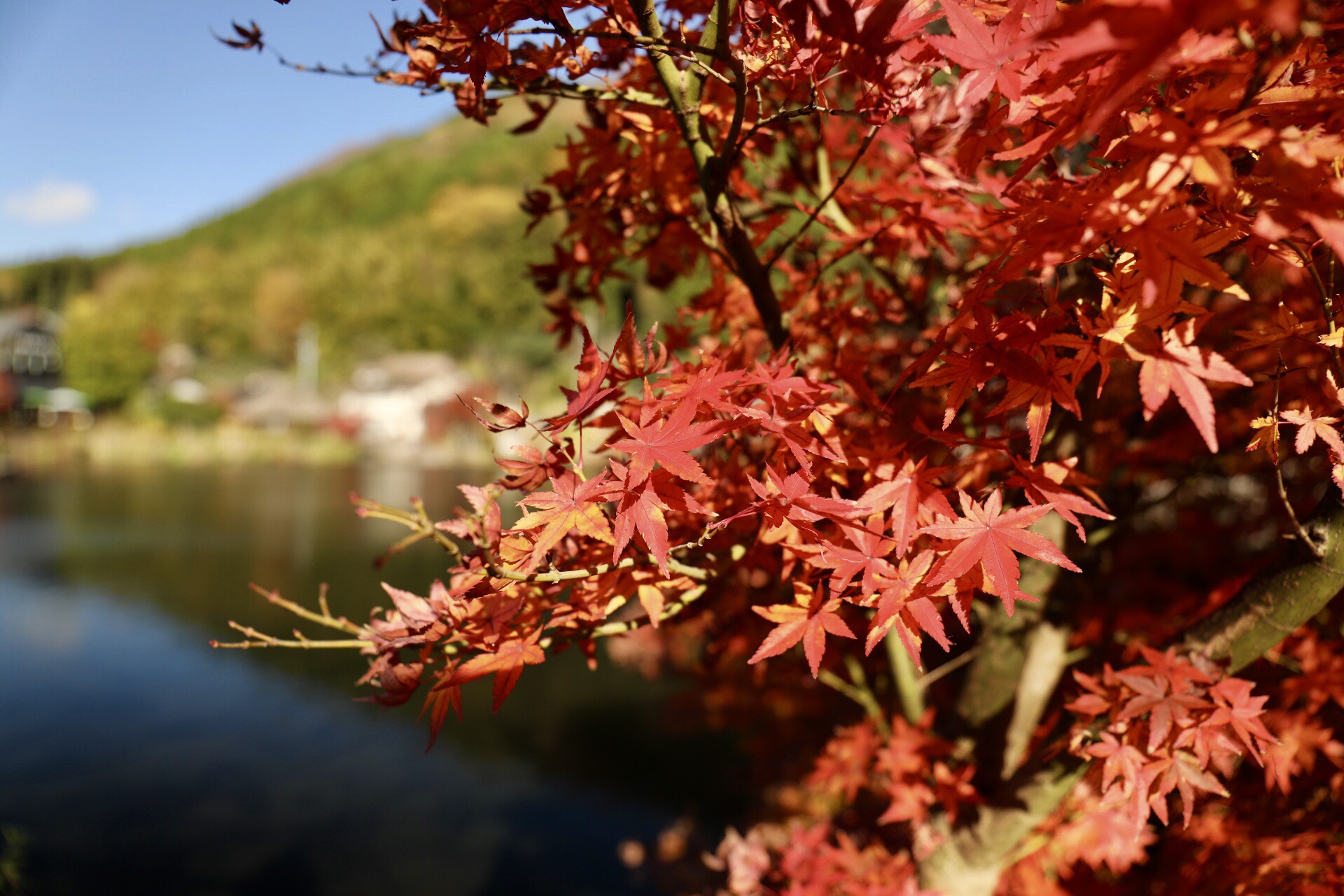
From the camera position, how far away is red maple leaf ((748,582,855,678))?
2.92 ft

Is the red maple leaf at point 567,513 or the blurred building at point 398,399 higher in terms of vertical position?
the red maple leaf at point 567,513

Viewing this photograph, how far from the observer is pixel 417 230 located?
42.7 m

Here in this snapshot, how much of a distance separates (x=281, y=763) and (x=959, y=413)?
5.59m

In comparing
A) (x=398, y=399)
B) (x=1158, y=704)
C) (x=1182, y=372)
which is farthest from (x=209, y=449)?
(x=1182, y=372)

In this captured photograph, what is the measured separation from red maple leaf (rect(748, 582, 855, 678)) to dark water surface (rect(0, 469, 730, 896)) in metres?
3.84

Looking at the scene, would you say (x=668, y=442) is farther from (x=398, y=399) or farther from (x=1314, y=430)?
(x=398, y=399)

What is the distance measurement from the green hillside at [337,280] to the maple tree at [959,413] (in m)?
19.0

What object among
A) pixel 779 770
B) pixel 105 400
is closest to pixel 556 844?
pixel 779 770

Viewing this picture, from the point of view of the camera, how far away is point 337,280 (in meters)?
37.6

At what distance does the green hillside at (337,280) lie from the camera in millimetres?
29047

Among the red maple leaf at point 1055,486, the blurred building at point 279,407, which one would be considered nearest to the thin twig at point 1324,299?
the red maple leaf at point 1055,486

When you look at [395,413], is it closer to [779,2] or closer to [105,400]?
[105,400]

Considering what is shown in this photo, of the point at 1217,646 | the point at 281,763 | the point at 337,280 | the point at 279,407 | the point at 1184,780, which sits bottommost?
the point at 279,407

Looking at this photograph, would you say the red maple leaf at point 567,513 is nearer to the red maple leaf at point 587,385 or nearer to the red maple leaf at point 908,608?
the red maple leaf at point 587,385
